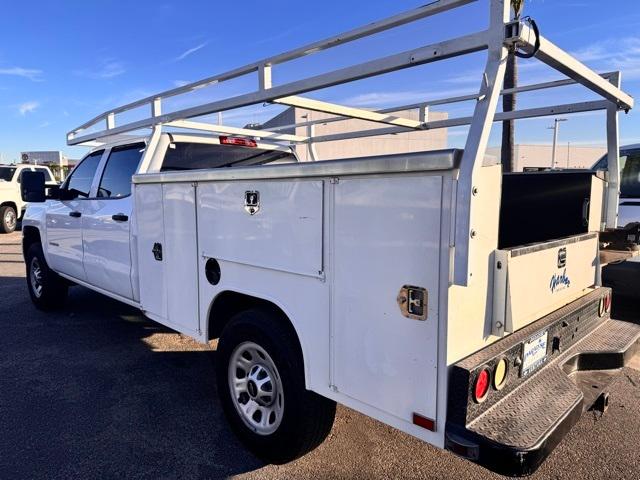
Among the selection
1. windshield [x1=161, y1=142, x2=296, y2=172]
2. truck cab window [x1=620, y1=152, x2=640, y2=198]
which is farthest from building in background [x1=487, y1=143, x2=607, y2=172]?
windshield [x1=161, y1=142, x2=296, y2=172]

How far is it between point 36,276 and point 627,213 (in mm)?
7495

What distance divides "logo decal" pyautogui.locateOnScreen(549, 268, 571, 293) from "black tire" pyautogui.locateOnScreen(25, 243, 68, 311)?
5607 millimetres

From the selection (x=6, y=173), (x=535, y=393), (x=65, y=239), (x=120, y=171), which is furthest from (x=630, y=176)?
(x=6, y=173)

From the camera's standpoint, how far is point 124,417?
353cm

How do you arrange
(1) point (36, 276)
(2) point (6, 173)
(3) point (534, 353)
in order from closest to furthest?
1. (3) point (534, 353)
2. (1) point (36, 276)
3. (2) point (6, 173)

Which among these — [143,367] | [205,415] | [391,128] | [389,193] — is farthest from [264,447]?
[391,128]

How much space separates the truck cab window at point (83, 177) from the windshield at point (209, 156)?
1.15m

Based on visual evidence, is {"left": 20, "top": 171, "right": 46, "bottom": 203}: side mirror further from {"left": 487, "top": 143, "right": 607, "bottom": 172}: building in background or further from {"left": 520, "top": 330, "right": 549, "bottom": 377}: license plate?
{"left": 487, "top": 143, "right": 607, "bottom": 172}: building in background

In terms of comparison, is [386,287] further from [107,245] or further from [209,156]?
Answer: [107,245]

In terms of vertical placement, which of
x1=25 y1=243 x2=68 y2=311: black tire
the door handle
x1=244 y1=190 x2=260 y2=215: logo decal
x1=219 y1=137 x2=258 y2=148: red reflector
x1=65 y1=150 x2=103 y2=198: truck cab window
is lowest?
x1=25 y1=243 x2=68 y2=311: black tire

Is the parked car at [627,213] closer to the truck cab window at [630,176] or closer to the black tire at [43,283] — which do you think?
the truck cab window at [630,176]

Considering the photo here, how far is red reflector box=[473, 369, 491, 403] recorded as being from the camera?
80.1 inches

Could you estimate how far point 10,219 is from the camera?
53.0ft

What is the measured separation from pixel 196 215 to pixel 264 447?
1.51m
